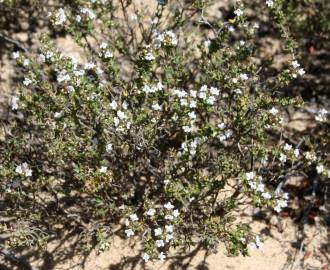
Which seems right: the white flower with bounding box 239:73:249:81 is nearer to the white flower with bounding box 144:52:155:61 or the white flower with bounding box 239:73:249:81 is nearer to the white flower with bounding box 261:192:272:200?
the white flower with bounding box 144:52:155:61

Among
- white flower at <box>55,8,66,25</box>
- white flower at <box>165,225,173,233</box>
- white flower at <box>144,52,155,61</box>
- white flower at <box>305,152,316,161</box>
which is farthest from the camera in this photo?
white flower at <box>55,8,66,25</box>

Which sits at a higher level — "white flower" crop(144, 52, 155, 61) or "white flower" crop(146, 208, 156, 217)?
"white flower" crop(144, 52, 155, 61)

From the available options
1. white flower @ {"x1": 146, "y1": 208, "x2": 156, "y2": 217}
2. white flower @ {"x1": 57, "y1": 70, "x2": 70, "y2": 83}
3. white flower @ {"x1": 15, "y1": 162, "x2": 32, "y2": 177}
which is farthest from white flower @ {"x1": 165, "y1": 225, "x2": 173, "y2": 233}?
white flower @ {"x1": 57, "y1": 70, "x2": 70, "y2": 83}

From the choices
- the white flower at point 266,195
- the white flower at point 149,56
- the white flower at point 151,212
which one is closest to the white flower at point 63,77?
the white flower at point 149,56

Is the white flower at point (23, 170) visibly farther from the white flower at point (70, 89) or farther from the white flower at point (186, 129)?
the white flower at point (186, 129)

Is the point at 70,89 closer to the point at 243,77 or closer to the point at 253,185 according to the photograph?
the point at 243,77

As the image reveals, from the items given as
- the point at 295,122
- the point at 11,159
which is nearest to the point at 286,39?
the point at 295,122

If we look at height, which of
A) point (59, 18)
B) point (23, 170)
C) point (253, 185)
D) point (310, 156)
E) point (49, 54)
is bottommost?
point (23, 170)

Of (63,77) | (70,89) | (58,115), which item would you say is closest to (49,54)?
(63,77)
